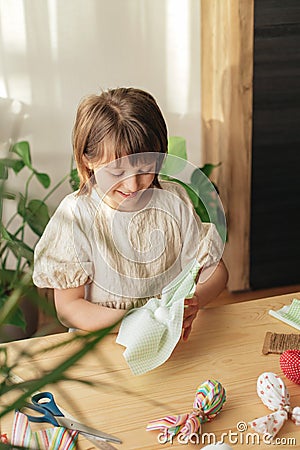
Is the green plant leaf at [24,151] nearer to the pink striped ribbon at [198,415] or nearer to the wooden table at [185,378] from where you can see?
the wooden table at [185,378]

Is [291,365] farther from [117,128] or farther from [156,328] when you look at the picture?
[117,128]

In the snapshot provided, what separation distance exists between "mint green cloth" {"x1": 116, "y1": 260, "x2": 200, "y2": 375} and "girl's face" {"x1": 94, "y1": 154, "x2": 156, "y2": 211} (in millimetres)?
258

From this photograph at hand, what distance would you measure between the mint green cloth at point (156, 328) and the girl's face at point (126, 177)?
26 cm

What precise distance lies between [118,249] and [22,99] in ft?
5.02

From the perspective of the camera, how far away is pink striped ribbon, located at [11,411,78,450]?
3.54 feet

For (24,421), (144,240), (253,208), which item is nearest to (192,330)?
(144,240)

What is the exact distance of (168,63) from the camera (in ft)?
10.5

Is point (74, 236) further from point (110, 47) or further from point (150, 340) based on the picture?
point (110, 47)

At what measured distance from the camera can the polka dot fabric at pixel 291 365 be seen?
4.18 ft

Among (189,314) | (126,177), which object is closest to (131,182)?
(126,177)

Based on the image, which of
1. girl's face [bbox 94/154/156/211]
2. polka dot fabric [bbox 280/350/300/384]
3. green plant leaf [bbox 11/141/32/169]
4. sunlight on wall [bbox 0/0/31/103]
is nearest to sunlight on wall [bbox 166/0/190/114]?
sunlight on wall [bbox 0/0/31/103]

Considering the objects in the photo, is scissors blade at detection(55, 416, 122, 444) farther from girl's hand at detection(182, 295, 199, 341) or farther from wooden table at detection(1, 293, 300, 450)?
girl's hand at detection(182, 295, 199, 341)

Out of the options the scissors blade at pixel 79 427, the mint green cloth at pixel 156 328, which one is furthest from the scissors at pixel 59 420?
the mint green cloth at pixel 156 328

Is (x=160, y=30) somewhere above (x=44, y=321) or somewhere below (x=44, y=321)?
above
